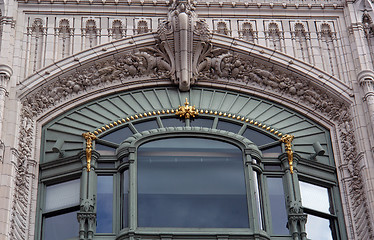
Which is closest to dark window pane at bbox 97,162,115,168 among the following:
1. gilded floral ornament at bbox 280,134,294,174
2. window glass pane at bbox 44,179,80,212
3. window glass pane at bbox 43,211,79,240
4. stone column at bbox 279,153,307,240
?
window glass pane at bbox 44,179,80,212

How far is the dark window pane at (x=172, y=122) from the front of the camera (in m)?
26.4

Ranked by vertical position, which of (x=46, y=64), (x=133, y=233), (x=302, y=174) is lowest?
(x=133, y=233)

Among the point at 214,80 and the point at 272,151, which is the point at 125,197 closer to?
the point at 272,151

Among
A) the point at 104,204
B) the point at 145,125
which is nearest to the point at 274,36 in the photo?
the point at 145,125

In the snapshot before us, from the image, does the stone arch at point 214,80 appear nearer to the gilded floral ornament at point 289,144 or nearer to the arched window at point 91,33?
the arched window at point 91,33

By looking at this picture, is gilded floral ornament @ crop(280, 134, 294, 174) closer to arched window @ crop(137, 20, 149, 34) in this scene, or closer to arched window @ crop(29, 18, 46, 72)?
arched window @ crop(137, 20, 149, 34)

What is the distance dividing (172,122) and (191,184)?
113 inches

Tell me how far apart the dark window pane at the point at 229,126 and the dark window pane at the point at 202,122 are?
0.85 feet

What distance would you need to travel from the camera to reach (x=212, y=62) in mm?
27625

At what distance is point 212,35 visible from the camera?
2767 centimetres

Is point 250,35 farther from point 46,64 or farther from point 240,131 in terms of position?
point 46,64

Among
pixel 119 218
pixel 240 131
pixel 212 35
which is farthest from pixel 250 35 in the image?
pixel 119 218

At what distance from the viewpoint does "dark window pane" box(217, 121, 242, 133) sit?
26.5 meters

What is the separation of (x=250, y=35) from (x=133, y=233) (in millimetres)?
8122
